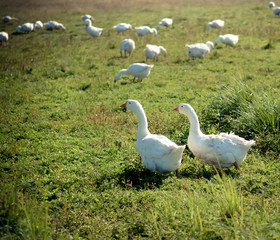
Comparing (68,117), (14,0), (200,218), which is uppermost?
(14,0)

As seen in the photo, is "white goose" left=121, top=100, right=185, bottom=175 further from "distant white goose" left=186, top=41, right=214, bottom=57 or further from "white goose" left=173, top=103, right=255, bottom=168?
"distant white goose" left=186, top=41, right=214, bottom=57

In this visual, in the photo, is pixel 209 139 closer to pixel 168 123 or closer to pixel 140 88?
pixel 168 123

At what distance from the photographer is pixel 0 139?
743 cm

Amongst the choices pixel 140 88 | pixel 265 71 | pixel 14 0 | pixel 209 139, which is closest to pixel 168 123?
pixel 209 139

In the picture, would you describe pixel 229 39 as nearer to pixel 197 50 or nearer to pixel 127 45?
pixel 197 50

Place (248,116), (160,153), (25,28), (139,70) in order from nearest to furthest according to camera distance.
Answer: (160,153) < (248,116) < (139,70) < (25,28)

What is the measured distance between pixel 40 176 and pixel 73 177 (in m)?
0.62

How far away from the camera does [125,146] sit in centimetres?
700

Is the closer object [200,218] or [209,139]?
[200,218]

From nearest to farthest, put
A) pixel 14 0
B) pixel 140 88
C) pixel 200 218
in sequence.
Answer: pixel 200 218
pixel 140 88
pixel 14 0

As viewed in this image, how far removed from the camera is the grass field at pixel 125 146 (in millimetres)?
4152

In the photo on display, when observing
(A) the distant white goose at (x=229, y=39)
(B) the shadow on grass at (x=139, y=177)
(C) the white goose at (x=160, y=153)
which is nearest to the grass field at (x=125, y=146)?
(B) the shadow on grass at (x=139, y=177)

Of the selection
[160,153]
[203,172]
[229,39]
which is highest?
[229,39]

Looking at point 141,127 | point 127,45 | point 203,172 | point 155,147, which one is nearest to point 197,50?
point 127,45
